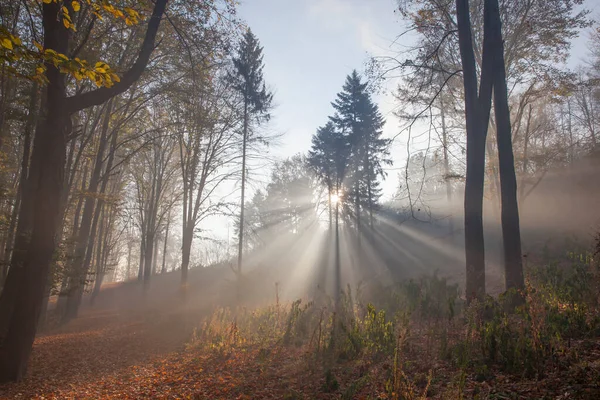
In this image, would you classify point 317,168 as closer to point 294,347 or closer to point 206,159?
point 206,159

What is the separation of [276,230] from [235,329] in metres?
26.6

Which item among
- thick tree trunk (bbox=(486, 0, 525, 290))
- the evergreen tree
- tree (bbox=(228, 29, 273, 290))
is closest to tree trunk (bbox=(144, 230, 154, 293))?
tree (bbox=(228, 29, 273, 290))

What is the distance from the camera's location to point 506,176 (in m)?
7.76

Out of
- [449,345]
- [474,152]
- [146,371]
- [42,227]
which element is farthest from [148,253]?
[449,345]

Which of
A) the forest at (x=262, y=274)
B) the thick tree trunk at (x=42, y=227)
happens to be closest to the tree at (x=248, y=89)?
the forest at (x=262, y=274)

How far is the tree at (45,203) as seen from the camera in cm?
533

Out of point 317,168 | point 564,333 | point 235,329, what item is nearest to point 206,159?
point 317,168

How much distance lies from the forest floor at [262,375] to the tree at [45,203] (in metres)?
0.66

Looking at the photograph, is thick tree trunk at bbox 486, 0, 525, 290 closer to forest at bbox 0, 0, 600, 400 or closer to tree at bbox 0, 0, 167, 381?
forest at bbox 0, 0, 600, 400

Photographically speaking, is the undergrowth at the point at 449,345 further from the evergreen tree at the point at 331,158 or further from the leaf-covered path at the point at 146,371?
the evergreen tree at the point at 331,158

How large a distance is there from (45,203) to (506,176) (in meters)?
9.33

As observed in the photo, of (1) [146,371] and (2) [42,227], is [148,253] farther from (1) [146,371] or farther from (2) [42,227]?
(2) [42,227]

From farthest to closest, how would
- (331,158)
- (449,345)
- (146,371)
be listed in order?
(331,158), (146,371), (449,345)

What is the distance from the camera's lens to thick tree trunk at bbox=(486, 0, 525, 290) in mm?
7328
